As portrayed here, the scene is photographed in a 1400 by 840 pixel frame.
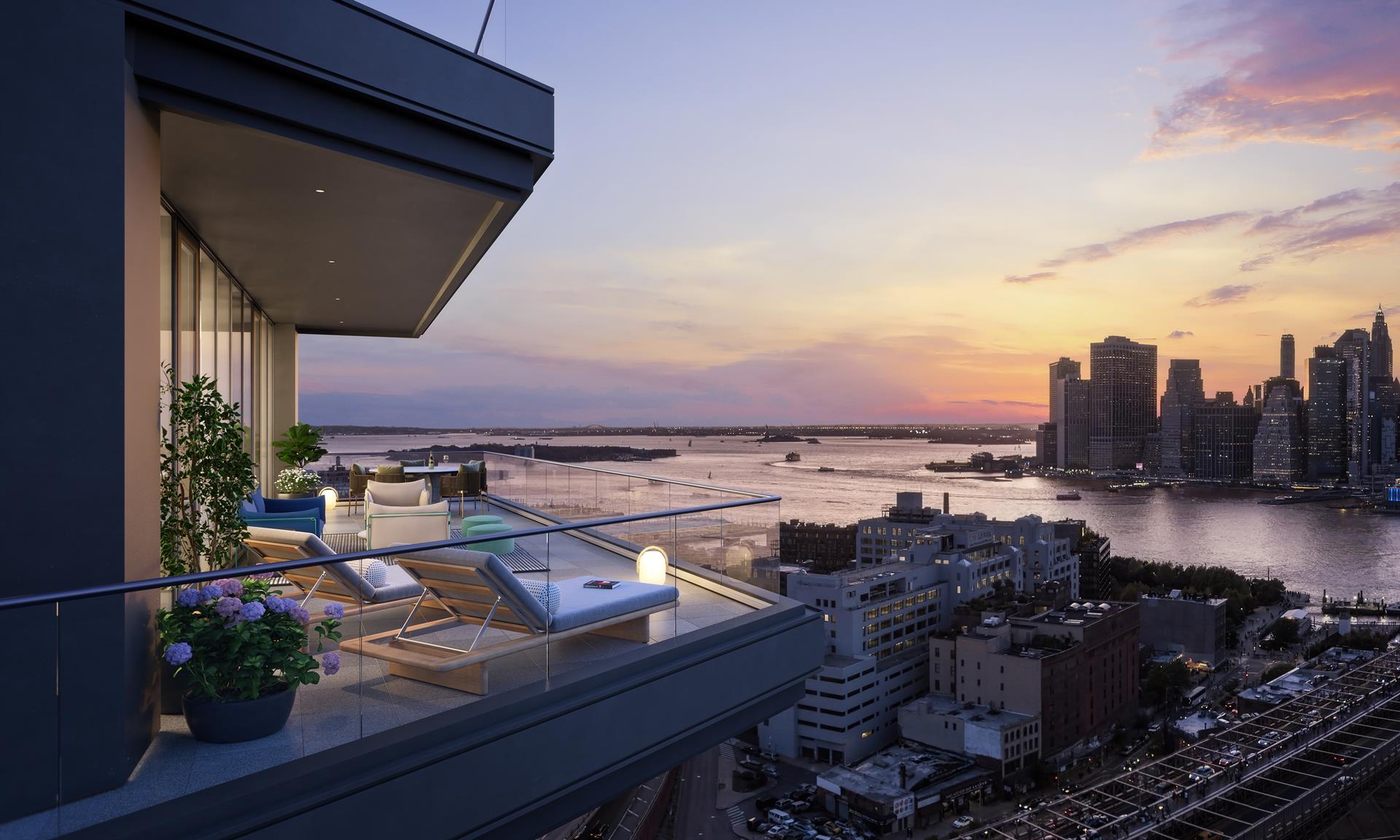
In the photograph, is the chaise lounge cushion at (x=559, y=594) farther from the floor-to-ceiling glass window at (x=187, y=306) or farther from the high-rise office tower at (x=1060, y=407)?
the high-rise office tower at (x=1060, y=407)

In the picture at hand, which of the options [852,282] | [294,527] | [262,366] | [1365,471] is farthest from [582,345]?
[1365,471]

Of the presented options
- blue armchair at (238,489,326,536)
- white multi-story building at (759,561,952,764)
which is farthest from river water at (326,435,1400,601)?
blue armchair at (238,489,326,536)

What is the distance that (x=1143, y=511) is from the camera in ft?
235

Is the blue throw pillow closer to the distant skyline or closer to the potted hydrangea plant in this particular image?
the potted hydrangea plant

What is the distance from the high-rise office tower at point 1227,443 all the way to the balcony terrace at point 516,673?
9842cm

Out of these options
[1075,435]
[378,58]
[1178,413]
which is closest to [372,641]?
[378,58]

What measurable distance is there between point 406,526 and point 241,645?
332 centimetres

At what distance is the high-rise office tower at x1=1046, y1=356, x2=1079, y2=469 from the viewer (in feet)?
300

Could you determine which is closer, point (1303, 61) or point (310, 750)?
point (310, 750)

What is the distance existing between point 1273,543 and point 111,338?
231 ft

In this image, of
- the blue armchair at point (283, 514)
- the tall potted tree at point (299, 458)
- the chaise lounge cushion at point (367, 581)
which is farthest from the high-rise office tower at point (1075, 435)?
the chaise lounge cushion at point (367, 581)

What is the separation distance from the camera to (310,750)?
3045 mm

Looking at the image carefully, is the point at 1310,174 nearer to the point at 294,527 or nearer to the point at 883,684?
the point at 883,684

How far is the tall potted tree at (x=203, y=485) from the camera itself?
4.57m
